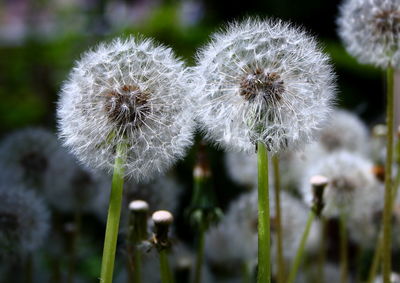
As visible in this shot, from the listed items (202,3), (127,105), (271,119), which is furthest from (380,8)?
(202,3)

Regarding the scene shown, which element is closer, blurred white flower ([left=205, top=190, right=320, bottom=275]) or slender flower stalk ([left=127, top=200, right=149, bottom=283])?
slender flower stalk ([left=127, top=200, right=149, bottom=283])

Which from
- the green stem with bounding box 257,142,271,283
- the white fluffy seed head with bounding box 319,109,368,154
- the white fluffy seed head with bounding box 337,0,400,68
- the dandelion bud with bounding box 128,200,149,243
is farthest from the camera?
the white fluffy seed head with bounding box 319,109,368,154

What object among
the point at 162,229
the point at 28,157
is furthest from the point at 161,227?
the point at 28,157

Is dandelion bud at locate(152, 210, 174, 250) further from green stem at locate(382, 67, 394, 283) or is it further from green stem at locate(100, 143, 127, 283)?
green stem at locate(382, 67, 394, 283)

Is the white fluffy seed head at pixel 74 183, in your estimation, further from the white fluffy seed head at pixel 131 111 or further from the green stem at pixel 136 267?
the white fluffy seed head at pixel 131 111

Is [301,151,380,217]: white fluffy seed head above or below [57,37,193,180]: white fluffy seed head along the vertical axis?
below

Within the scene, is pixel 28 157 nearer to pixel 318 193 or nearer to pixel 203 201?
pixel 203 201

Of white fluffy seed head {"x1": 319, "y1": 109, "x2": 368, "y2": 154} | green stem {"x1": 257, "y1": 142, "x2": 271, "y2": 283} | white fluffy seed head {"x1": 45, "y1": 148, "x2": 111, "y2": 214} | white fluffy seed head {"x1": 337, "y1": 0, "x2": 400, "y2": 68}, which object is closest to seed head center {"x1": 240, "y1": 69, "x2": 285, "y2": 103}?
green stem {"x1": 257, "y1": 142, "x2": 271, "y2": 283}

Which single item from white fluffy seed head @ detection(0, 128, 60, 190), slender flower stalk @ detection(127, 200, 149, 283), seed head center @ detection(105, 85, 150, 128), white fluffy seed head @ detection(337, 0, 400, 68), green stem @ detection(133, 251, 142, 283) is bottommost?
green stem @ detection(133, 251, 142, 283)
